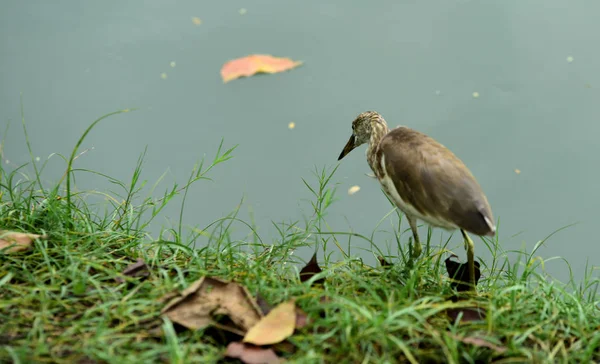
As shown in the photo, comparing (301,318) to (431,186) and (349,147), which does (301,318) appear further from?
(349,147)

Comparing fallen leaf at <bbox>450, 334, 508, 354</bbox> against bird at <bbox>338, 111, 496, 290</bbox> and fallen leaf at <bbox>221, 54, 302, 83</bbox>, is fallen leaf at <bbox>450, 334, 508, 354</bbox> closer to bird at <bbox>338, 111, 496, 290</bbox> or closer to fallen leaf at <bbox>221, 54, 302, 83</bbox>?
bird at <bbox>338, 111, 496, 290</bbox>

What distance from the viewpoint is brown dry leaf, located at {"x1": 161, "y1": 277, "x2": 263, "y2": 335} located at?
205 cm

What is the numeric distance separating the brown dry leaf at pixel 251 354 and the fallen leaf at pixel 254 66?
8.11 feet

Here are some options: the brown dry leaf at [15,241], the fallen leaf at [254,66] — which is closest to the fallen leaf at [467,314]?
the brown dry leaf at [15,241]

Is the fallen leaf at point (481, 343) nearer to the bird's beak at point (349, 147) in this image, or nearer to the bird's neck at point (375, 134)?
the bird's neck at point (375, 134)

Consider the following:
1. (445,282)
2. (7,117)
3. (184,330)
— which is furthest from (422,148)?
(7,117)

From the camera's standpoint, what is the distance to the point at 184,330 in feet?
6.76

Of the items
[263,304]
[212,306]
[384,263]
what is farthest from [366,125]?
[212,306]

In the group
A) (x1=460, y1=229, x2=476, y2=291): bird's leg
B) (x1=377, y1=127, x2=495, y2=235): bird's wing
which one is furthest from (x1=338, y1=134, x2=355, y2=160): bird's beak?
(x1=460, y1=229, x2=476, y2=291): bird's leg

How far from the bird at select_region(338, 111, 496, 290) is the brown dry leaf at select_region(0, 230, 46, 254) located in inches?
52.3

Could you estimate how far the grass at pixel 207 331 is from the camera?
6.52 feet

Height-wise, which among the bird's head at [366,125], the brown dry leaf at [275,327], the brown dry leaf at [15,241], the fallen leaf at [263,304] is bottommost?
the brown dry leaf at [275,327]

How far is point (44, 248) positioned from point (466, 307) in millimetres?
1480

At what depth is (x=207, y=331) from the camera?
6.80 feet
